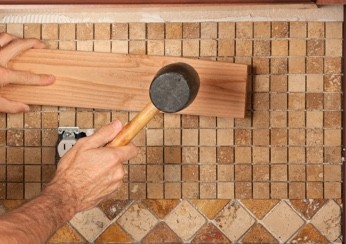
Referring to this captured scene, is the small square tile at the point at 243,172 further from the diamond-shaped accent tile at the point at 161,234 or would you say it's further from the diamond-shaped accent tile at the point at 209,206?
the diamond-shaped accent tile at the point at 161,234

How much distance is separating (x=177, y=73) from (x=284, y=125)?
47 cm

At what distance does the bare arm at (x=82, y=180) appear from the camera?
1.37m

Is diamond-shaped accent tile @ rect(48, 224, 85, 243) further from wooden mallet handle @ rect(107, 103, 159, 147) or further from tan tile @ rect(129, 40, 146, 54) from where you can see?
tan tile @ rect(129, 40, 146, 54)

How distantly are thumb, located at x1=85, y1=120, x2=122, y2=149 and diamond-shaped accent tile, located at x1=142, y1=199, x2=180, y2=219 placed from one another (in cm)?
35

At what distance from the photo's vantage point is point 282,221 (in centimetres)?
176

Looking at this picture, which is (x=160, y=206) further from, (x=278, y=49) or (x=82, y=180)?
(x=278, y=49)

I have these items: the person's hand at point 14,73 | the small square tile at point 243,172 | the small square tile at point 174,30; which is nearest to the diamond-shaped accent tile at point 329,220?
the small square tile at point 243,172

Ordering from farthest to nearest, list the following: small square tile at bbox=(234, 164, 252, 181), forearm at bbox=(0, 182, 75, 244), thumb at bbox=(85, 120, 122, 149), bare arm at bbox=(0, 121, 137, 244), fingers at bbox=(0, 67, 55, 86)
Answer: small square tile at bbox=(234, 164, 252, 181) → fingers at bbox=(0, 67, 55, 86) → thumb at bbox=(85, 120, 122, 149) → bare arm at bbox=(0, 121, 137, 244) → forearm at bbox=(0, 182, 75, 244)

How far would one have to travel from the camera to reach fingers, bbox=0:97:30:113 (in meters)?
1.70

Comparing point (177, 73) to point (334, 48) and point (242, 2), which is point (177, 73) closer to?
point (242, 2)

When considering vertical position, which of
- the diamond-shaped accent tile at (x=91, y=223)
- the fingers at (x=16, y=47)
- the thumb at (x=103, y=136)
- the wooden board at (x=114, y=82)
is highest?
the fingers at (x=16, y=47)

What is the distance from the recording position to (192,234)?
1.77 metres

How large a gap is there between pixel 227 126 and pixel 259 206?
255 mm

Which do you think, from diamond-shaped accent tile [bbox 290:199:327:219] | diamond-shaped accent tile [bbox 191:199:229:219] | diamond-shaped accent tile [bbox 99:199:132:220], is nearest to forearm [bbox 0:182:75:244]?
diamond-shaped accent tile [bbox 99:199:132:220]
